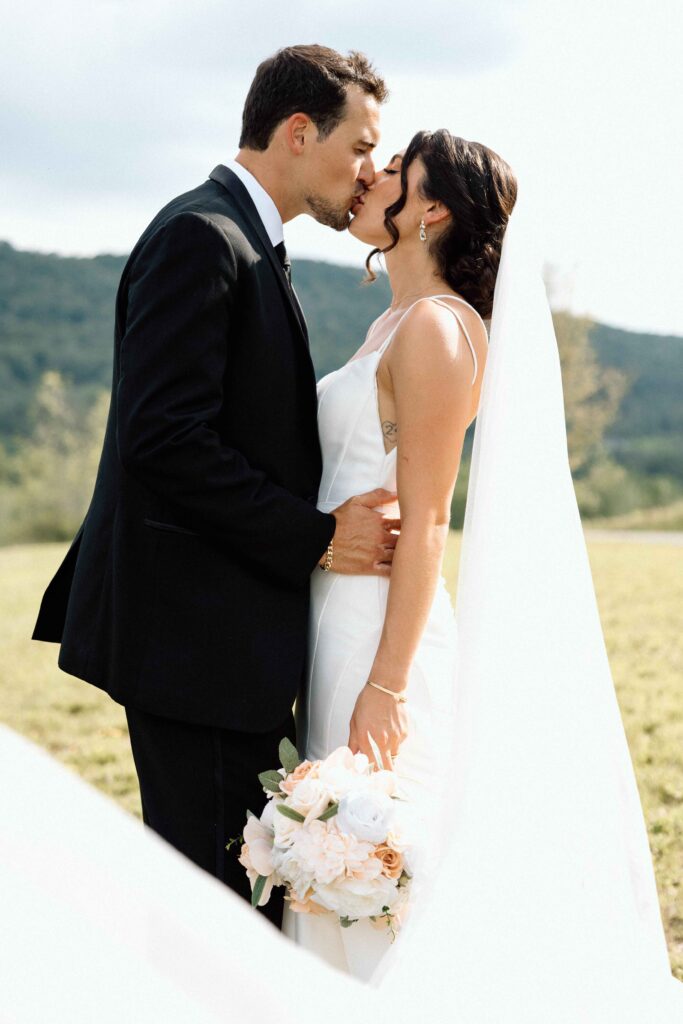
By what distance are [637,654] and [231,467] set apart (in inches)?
283

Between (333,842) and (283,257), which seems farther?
(283,257)

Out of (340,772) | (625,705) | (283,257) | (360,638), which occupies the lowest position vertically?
(625,705)

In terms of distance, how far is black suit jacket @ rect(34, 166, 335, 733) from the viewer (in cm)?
264

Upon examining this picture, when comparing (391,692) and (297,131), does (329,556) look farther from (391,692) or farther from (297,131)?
(297,131)

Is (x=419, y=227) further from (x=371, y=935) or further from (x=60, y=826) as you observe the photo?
(x=60, y=826)

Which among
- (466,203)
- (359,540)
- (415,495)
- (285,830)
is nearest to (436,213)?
(466,203)

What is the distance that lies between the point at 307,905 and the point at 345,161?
6.98 ft

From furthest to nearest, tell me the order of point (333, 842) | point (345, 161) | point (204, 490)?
point (345, 161) → point (204, 490) → point (333, 842)

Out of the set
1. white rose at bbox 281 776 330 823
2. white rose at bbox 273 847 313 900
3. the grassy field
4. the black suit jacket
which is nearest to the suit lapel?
the black suit jacket

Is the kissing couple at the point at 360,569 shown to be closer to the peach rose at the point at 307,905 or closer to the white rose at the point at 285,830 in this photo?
the peach rose at the point at 307,905

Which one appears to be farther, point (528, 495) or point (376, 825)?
point (528, 495)

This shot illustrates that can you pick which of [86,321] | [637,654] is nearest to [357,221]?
[637,654]

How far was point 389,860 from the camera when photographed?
8.14 ft

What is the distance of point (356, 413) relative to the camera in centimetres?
304
